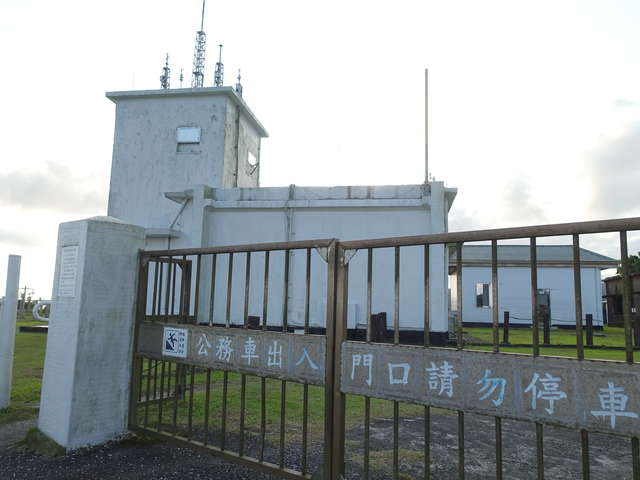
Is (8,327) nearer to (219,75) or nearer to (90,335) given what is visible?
(90,335)

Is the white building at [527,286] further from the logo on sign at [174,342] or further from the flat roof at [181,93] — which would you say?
the logo on sign at [174,342]

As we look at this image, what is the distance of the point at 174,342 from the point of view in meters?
4.77

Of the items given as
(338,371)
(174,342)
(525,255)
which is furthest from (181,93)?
(525,255)

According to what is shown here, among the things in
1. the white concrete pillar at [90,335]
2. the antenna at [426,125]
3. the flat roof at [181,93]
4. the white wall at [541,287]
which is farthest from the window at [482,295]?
the white concrete pillar at [90,335]

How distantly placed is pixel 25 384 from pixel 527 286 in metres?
24.6

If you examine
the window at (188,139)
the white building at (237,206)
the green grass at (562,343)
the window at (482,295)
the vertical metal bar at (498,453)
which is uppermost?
the window at (188,139)

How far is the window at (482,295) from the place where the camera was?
85.1 feet

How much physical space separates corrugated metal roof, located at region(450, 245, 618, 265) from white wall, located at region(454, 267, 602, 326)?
21.9 inches

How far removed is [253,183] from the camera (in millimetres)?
22250

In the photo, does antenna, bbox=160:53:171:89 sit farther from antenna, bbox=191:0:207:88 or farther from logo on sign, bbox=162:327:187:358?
logo on sign, bbox=162:327:187:358

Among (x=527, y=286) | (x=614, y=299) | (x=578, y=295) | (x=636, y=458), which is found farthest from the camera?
(x=614, y=299)

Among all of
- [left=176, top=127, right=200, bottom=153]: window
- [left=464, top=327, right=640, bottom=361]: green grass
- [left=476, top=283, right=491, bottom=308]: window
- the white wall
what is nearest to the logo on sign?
[left=464, top=327, right=640, bottom=361]: green grass

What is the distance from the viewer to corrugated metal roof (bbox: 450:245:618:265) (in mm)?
25391

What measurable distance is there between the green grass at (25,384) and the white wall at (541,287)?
21498 millimetres
